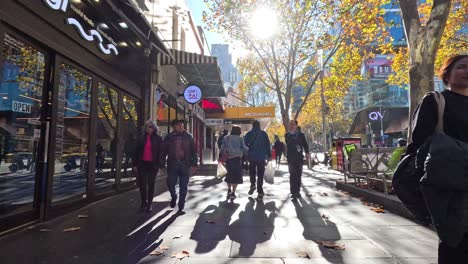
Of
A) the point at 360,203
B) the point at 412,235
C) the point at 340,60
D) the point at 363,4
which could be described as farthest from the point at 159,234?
the point at 340,60

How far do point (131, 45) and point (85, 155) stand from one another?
11.4 feet

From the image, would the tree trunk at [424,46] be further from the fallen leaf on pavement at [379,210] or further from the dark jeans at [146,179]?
the dark jeans at [146,179]

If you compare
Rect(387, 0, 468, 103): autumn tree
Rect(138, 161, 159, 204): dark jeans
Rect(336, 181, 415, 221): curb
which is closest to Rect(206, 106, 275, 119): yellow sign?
Rect(387, 0, 468, 103): autumn tree

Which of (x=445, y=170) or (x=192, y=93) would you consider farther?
(x=192, y=93)

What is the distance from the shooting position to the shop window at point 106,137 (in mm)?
6883

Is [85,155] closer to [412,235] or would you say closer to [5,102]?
[5,102]

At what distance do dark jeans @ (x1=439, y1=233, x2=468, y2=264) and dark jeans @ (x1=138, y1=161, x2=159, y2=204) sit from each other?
4825mm

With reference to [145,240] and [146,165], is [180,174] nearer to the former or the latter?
[146,165]

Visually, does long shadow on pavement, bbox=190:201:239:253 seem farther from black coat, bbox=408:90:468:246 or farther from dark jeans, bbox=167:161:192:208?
black coat, bbox=408:90:468:246

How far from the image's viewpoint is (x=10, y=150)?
4.24 m

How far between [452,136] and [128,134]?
8.11 m

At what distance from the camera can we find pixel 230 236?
4156 millimetres

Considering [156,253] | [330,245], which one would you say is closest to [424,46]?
[330,245]

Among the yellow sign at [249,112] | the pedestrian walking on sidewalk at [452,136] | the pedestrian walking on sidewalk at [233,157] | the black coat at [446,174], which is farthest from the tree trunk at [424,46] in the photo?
the yellow sign at [249,112]
